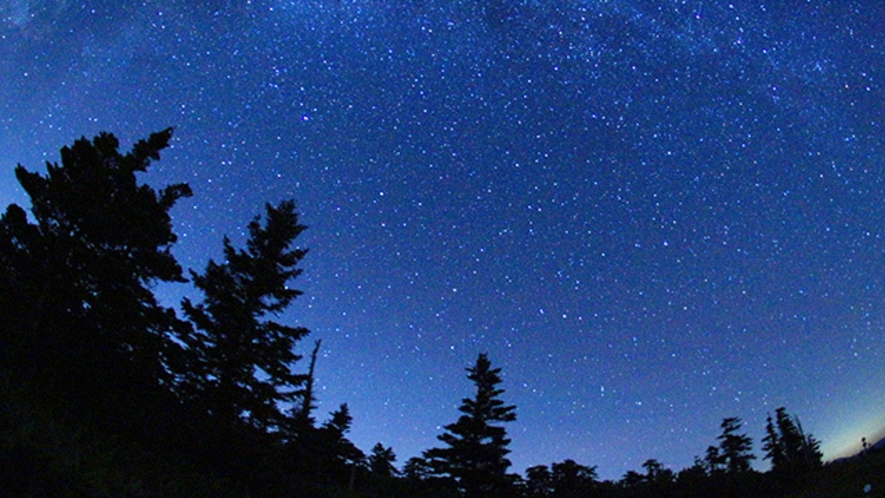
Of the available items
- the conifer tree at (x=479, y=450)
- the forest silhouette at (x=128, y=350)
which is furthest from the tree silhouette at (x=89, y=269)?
the conifer tree at (x=479, y=450)

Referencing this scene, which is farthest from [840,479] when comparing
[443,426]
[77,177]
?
[77,177]

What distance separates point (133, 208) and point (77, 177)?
1.81 m

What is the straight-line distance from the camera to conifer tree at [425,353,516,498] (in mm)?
31469

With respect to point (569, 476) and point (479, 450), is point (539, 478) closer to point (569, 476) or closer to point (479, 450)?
point (569, 476)

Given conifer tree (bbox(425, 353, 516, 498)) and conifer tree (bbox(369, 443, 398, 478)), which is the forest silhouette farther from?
conifer tree (bbox(369, 443, 398, 478))

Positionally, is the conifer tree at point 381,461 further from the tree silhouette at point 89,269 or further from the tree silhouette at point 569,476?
the tree silhouette at point 89,269

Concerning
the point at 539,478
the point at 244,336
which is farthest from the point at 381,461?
the point at 244,336

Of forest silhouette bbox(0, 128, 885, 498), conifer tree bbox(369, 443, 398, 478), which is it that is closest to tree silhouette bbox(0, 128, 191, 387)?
forest silhouette bbox(0, 128, 885, 498)

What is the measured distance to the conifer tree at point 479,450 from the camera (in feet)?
103

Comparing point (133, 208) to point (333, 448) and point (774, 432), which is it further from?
point (774, 432)

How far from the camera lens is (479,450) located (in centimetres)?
3209

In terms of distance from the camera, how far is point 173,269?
16656 millimetres

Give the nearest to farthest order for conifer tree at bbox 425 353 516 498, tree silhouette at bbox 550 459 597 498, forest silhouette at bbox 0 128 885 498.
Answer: forest silhouette at bbox 0 128 885 498 < conifer tree at bbox 425 353 516 498 < tree silhouette at bbox 550 459 597 498

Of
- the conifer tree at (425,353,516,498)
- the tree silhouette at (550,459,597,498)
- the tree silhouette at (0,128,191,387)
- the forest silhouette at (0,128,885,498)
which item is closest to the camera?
the forest silhouette at (0,128,885,498)
